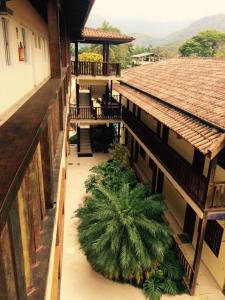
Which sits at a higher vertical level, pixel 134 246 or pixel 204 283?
pixel 134 246

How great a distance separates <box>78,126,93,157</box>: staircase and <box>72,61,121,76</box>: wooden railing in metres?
5.47

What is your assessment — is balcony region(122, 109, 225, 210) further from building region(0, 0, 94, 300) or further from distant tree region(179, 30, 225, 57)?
distant tree region(179, 30, 225, 57)

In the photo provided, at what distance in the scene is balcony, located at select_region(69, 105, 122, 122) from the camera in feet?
66.3

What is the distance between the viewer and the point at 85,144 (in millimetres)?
22609

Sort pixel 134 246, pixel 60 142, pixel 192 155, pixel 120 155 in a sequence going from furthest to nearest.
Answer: pixel 120 155
pixel 192 155
pixel 134 246
pixel 60 142

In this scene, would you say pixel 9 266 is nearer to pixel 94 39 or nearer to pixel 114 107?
pixel 114 107

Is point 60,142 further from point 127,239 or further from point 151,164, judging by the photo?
point 151,164

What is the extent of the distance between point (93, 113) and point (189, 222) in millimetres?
11947

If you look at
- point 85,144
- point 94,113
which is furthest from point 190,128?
point 85,144

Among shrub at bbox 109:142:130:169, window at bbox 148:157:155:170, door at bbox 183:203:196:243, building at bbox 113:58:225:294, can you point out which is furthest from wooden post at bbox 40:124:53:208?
shrub at bbox 109:142:130:169

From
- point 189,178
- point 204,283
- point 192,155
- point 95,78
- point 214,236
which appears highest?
point 95,78

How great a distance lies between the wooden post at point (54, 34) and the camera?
5.74 meters

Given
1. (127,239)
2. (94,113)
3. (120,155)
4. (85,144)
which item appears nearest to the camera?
(127,239)

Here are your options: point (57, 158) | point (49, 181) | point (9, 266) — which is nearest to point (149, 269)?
point (57, 158)
